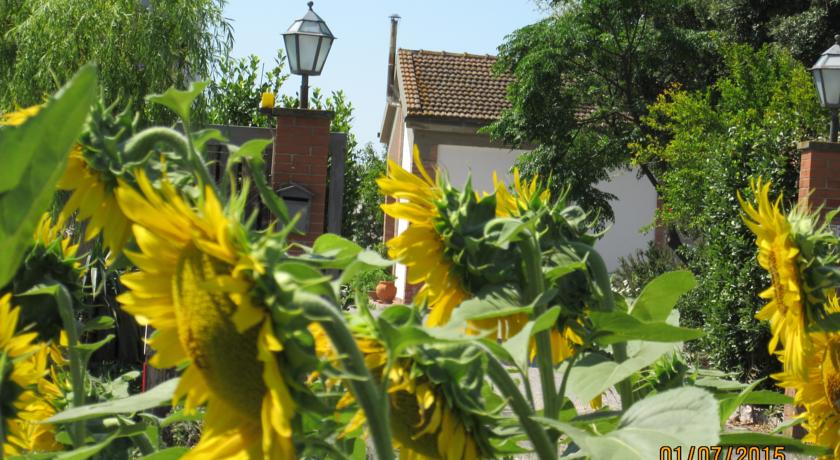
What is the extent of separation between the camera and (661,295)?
850 mm

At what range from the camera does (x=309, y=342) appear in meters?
0.47

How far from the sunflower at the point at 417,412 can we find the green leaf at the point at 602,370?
0.14 metres

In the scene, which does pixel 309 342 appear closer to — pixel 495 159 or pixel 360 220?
pixel 495 159

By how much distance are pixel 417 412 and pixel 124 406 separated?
0.17 metres

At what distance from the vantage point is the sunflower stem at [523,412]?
63 centimetres

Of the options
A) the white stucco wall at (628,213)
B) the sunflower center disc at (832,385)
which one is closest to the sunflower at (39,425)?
the sunflower center disc at (832,385)

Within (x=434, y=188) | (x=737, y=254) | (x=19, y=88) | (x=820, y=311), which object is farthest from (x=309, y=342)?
(x=19, y=88)

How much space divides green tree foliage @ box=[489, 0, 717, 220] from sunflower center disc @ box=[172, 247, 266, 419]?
39.7 feet

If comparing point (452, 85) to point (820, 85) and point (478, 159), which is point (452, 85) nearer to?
point (478, 159)

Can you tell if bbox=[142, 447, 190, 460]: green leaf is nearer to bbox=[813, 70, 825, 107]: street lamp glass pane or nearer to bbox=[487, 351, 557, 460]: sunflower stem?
bbox=[487, 351, 557, 460]: sunflower stem

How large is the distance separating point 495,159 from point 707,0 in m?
3.87

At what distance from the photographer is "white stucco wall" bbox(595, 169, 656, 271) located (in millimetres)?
15836

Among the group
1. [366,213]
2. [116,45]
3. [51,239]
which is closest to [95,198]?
[51,239]

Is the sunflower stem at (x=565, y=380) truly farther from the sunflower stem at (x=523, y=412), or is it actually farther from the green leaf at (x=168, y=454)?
the green leaf at (x=168, y=454)
